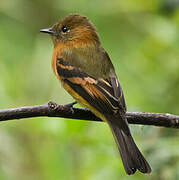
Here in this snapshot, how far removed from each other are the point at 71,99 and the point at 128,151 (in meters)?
1.92

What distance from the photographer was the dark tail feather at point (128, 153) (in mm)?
4418

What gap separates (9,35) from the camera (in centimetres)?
785

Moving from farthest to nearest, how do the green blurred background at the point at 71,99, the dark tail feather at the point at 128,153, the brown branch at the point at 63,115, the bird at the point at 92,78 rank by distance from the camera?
the green blurred background at the point at 71,99 → the bird at the point at 92,78 → the dark tail feather at the point at 128,153 → the brown branch at the point at 63,115

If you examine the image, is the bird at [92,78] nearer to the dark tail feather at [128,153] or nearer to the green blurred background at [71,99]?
the dark tail feather at [128,153]

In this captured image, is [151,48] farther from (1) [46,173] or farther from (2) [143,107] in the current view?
(1) [46,173]

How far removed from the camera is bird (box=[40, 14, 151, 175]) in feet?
15.3

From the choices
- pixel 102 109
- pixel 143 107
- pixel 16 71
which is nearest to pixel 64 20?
pixel 16 71

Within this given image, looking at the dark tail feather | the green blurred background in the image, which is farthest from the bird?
the green blurred background

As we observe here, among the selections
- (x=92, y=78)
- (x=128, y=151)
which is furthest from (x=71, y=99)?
(x=128, y=151)

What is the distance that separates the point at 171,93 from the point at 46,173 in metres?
1.52

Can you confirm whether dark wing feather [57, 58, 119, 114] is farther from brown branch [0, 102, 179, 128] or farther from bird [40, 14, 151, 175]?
brown branch [0, 102, 179, 128]

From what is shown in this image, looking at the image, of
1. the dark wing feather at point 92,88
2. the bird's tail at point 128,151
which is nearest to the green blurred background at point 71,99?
the bird's tail at point 128,151

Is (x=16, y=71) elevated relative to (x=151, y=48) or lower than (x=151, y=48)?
lower

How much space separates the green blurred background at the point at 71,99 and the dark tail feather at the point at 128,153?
0.13 meters
